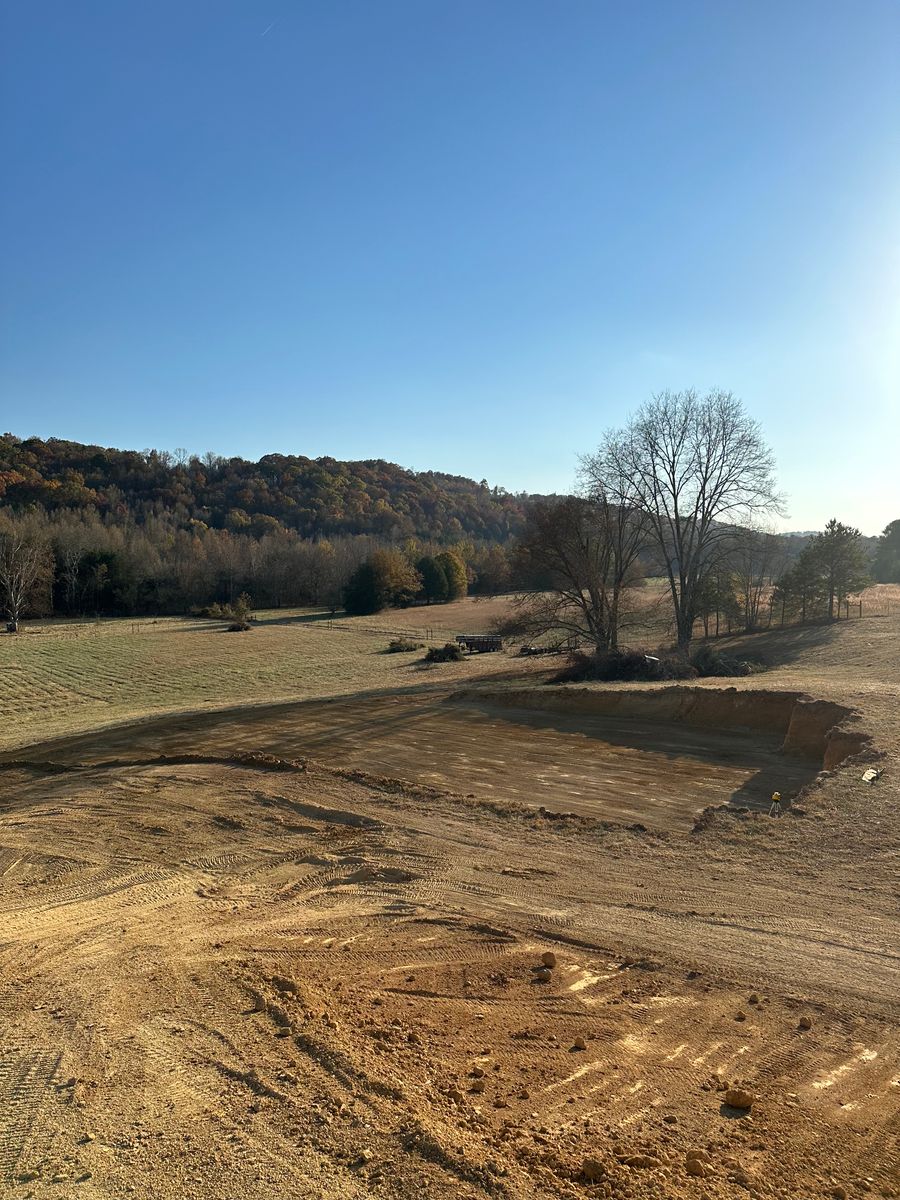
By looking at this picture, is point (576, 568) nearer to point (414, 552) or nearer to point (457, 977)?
point (457, 977)

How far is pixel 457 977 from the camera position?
237 inches

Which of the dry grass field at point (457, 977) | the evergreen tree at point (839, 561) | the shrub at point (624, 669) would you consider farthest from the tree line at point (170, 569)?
the dry grass field at point (457, 977)

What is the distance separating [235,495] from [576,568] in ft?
421

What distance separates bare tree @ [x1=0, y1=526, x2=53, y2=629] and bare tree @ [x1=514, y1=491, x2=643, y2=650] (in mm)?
56379

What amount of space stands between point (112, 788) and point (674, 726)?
13.6 m

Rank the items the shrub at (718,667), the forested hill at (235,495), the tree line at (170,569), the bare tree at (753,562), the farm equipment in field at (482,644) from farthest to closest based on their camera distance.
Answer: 1. the forested hill at (235,495)
2. the tree line at (170,569)
3. the farm equipment in field at (482,644)
4. the bare tree at (753,562)
5. the shrub at (718,667)

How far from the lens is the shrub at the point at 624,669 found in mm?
26312

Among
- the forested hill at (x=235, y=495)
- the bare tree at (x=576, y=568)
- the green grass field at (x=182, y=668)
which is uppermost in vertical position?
the forested hill at (x=235, y=495)

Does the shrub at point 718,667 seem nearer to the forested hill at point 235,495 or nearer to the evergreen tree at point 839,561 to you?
the evergreen tree at point 839,561

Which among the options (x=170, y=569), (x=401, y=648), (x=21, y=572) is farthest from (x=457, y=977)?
(x=170, y=569)

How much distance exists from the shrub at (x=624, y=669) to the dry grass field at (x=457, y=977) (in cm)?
1037

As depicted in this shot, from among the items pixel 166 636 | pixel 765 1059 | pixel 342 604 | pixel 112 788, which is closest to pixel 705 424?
pixel 112 788

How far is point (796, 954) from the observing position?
20.5 ft

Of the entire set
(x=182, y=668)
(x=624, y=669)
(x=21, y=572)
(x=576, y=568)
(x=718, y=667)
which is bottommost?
(x=182, y=668)
